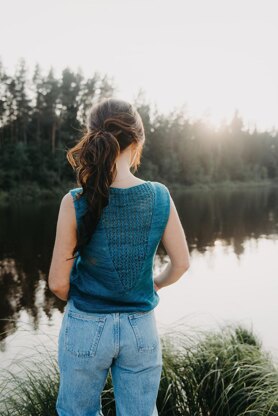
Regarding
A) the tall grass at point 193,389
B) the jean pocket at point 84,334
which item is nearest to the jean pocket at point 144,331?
the jean pocket at point 84,334

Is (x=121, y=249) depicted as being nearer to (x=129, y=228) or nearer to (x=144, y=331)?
(x=129, y=228)

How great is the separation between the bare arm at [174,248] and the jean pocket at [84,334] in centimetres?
43

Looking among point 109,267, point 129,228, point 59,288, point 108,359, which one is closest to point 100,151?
point 129,228

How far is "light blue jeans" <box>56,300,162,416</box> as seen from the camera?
1610 mm

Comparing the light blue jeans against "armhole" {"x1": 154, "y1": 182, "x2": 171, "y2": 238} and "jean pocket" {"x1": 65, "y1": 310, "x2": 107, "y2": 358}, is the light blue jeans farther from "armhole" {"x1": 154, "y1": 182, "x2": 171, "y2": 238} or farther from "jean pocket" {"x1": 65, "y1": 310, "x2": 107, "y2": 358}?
"armhole" {"x1": 154, "y1": 182, "x2": 171, "y2": 238}

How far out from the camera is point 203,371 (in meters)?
3.21

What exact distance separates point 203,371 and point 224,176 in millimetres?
58533

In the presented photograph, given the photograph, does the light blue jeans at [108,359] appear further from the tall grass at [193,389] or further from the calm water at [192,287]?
the calm water at [192,287]

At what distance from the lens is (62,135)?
122ft

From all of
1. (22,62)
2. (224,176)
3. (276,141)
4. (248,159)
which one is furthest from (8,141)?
(276,141)

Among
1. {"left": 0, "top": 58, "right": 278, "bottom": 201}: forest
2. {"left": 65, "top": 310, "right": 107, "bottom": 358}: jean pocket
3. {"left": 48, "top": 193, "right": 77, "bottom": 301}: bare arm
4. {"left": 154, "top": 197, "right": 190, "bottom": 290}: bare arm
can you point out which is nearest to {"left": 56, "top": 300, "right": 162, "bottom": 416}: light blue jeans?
{"left": 65, "top": 310, "right": 107, "bottom": 358}: jean pocket

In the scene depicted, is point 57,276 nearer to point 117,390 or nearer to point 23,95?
point 117,390

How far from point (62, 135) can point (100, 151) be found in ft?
121

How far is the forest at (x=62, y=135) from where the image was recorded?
34000mm
